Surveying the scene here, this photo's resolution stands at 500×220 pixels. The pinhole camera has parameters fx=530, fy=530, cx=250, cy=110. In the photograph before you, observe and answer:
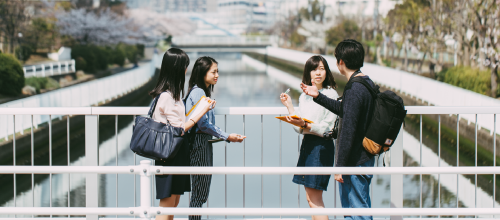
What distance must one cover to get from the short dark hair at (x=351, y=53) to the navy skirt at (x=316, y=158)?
1.52 ft

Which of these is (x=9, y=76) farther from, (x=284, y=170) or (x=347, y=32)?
(x=347, y=32)

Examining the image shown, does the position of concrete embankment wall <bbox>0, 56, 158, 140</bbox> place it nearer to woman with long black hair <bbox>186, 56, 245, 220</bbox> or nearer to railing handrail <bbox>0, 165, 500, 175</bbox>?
woman with long black hair <bbox>186, 56, 245, 220</bbox>

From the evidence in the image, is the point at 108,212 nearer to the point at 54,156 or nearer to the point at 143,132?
the point at 143,132

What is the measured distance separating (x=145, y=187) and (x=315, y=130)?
1.05 meters

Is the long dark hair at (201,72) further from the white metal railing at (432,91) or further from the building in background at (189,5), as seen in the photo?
the building in background at (189,5)

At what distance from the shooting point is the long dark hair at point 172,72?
2.66m

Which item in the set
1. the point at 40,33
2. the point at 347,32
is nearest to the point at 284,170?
the point at 40,33

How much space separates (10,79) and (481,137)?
419 inches

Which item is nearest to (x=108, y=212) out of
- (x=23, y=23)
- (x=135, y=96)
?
(x=135, y=96)

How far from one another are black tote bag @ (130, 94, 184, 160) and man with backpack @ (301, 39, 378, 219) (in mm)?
698

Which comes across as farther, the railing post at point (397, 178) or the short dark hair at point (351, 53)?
the railing post at point (397, 178)

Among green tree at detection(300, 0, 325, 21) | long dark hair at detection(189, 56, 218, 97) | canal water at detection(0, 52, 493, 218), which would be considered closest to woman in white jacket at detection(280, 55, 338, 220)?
long dark hair at detection(189, 56, 218, 97)

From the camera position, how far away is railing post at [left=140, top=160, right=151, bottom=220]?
2.12 m

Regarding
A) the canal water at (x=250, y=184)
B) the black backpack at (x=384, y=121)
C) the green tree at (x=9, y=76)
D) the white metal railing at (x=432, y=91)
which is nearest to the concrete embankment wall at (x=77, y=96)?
the canal water at (x=250, y=184)
